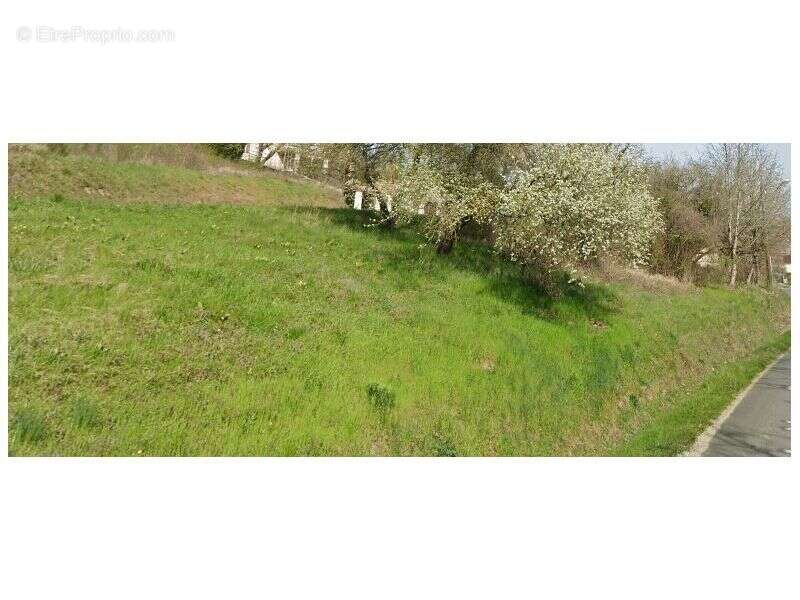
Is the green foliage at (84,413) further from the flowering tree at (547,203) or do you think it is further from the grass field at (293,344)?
the flowering tree at (547,203)

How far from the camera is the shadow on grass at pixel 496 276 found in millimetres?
13477

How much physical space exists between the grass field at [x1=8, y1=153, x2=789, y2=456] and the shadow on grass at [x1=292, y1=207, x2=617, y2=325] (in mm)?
83

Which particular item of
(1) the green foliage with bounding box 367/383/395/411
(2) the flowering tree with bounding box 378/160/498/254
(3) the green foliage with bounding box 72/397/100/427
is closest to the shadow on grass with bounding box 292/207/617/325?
(2) the flowering tree with bounding box 378/160/498/254

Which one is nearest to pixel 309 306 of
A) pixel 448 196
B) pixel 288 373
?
pixel 288 373

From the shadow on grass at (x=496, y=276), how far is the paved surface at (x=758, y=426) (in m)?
4.08

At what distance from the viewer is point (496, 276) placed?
1432 cm

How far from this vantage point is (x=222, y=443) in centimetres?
677

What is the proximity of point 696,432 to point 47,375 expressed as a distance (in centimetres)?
1119

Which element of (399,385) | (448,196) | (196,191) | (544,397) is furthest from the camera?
(196,191)

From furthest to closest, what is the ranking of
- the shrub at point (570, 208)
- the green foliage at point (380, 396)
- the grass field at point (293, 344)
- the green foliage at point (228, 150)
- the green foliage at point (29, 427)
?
the shrub at point (570, 208) < the green foliage at point (228, 150) < the green foliage at point (380, 396) < the grass field at point (293, 344) < the green foliage at point (29, 427)

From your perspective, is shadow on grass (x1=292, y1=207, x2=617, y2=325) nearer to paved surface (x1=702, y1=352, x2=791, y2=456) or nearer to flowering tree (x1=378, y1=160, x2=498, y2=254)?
flowering tree (x1=378, y1=160, x2=498, y2=254)

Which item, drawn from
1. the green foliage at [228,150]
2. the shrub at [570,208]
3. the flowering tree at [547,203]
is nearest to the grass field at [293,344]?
the flowering tree at [547,203]
